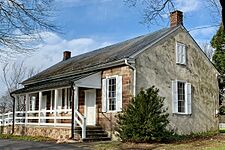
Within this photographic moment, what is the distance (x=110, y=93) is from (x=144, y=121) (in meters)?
4.27

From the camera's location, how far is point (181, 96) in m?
21.6

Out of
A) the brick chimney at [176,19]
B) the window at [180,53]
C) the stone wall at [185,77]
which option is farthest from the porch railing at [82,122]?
the brick chimney at [176,19]

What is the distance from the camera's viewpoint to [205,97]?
23.4m

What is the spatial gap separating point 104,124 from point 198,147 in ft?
23.3

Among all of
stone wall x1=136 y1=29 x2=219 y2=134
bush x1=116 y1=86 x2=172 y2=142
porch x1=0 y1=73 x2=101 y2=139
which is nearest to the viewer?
bush x1=116 y1=86 x2=172 y2=142

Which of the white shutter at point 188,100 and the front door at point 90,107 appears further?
the white shutter at point 188,100

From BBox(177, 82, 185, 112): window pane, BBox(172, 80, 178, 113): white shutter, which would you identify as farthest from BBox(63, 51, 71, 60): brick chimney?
BBox(172, 80, 178, 113): white shutter

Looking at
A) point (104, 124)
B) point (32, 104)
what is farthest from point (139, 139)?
point (32, 104)

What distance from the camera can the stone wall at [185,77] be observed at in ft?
65.1

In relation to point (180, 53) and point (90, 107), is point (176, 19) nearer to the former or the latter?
point (180, 53)

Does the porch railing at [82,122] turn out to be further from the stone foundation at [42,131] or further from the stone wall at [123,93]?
the stone wall at [123,93]

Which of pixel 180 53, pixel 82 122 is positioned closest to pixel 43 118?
pixel 82 122

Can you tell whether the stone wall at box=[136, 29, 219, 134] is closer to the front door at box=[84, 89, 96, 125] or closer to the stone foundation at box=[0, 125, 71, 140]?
the front door at box=[84, 89, 96, 125]

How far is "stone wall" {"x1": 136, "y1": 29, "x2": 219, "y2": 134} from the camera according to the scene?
19.8 meters
